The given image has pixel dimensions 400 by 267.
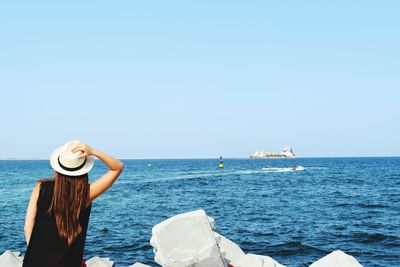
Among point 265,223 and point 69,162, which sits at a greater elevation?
point 69,162

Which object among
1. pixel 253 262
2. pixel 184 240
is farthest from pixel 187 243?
pixel 253 262

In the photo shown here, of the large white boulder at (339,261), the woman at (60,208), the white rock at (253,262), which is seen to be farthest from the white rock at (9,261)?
the woman at (60,208)

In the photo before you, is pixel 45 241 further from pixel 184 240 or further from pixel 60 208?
pixel 184 240

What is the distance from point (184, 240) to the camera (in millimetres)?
9836

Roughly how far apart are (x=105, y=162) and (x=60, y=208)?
469 mm

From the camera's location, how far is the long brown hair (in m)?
3.78

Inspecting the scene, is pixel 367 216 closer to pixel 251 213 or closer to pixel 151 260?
pixel 251 213

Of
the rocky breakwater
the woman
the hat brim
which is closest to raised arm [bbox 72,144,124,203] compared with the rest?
the woman

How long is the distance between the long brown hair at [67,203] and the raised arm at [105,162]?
101mm

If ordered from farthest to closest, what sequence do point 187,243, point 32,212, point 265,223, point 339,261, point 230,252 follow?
point 265,223 → point 230,252 → point 339,261 → point 187,243 → point 32,212

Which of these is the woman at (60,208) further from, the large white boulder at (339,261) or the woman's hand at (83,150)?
the large white boulder at (339,261)

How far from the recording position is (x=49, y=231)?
3822 millimetres

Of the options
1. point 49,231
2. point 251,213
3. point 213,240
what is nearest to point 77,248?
point 49,231

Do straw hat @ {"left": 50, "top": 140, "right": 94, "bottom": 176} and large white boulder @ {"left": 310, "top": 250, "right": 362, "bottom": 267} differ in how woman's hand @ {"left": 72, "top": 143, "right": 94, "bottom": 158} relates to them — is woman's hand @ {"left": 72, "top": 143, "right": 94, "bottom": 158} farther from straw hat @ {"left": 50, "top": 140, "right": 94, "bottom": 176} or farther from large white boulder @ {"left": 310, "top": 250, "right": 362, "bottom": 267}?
large white boulder @ {"left": 310, "top": 250, "right": 362, "bottom": 267}
